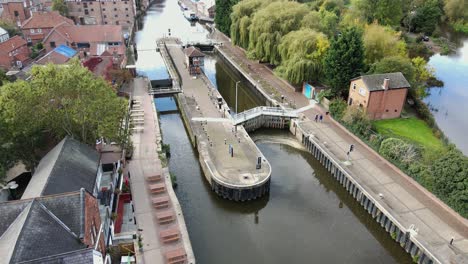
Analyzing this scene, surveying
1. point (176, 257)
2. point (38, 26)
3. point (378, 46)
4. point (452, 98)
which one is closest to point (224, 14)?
point (38, 26)

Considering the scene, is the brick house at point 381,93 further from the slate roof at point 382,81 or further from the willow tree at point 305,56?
the willow tree at point 305,56

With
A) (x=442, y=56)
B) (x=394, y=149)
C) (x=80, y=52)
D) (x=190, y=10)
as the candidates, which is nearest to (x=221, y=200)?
(x=394, y=149)

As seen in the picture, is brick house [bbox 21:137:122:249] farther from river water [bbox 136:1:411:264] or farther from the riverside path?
the riverside path

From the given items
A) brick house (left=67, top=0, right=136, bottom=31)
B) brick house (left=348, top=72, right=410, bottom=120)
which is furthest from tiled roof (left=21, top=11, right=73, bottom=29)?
brick house (left=348, top=72, right=410, bottom=120)

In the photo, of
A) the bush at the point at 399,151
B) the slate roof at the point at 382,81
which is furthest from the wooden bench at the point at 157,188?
the slate roof at the point at 382,81

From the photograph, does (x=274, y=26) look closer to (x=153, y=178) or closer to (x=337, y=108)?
(x=337, y=108)

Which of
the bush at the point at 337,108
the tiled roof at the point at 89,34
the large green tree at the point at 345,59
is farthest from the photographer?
the tiled roof at the point at 89,34

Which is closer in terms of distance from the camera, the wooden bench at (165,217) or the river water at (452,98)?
the wooden bench at (165,217)
